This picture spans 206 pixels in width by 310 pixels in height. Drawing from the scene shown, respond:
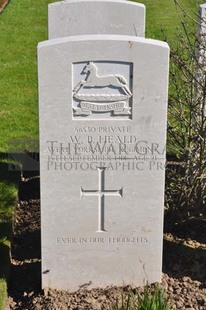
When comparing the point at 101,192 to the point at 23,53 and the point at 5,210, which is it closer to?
the point at 5,210

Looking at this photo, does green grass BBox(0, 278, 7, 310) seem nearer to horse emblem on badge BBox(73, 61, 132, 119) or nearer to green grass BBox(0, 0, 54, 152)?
horse emblem on badge BBox(73, 61, 132, 119)

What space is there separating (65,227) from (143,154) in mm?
759

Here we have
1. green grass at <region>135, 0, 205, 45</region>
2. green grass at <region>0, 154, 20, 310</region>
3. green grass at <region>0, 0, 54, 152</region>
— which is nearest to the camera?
green grass at <region>0, 154, 20, 310</region>

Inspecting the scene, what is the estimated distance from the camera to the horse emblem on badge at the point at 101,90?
13.8ft

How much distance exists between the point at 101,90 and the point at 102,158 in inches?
18.9

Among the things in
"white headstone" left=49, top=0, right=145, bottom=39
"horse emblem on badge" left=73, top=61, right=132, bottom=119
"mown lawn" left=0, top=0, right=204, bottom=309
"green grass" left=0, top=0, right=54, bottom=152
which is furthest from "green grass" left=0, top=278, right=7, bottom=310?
"green grass" left=0, top=0, right=54, bottom=152

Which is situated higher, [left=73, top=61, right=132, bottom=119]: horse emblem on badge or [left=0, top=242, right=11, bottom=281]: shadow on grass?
[left=73, top=61, right=132, bottom=119]: horse emblem on badge

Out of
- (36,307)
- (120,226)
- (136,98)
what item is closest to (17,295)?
(36,307)

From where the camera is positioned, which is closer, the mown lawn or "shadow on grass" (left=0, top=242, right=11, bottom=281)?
"shadow on grass" (left=0, top=242, right=11, bottom=281)

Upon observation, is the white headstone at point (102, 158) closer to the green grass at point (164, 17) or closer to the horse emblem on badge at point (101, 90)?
the horse emblem on badge at point (101, 90)

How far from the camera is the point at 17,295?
474 cm

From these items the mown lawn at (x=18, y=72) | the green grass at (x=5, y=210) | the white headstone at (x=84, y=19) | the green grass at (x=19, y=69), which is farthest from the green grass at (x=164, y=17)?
the green grass at (x=5, y=210)

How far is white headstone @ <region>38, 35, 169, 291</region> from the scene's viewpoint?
13.8ft

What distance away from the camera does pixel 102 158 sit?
14.6 feet
